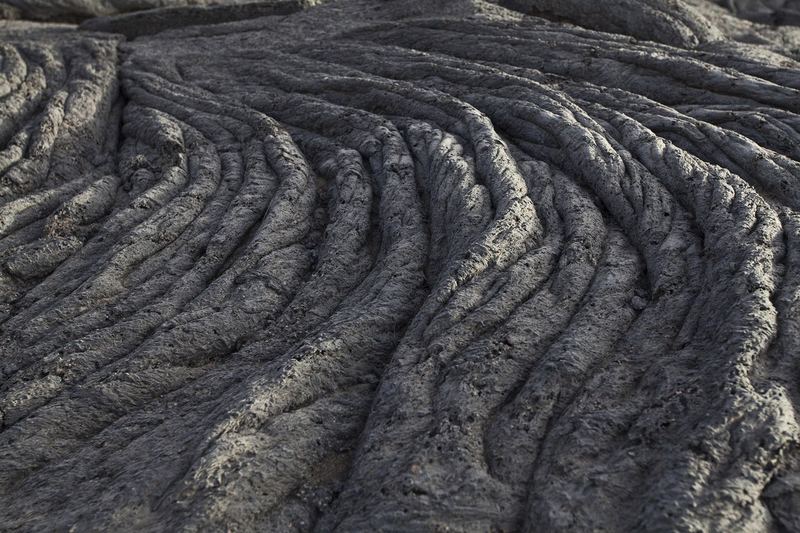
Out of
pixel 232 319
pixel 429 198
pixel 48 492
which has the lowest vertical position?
pixel 48 492

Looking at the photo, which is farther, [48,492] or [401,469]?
[48,492]

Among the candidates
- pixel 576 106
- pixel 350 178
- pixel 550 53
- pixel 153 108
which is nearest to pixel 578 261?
pixel 350 178

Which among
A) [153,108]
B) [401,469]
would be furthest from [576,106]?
[153,108]

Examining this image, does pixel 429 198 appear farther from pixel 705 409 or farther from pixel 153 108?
pixel 153 108

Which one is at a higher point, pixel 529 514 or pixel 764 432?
pixel 764 432

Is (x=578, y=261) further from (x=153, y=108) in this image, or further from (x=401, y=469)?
(x=153, y=108)

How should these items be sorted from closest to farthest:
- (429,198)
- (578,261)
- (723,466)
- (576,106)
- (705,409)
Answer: (723,466) → (705,409) → (578,261) → (429,198) → (576,106)

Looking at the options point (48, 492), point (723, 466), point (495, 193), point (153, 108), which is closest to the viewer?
point (723, 466)
